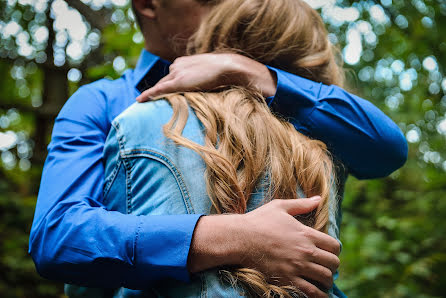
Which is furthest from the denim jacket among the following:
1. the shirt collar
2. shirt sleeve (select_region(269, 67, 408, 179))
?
the shirt collar

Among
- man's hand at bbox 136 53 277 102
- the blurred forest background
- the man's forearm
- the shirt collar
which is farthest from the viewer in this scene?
the blurred forest background

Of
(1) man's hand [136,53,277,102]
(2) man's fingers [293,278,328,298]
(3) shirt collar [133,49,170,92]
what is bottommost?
(2) man's fingers [293,278,328,298]

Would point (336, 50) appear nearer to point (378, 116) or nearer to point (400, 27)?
point (378, 116)

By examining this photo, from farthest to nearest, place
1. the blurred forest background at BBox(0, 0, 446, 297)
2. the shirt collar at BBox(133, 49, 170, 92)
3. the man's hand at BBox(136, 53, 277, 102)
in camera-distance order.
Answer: the blurred forest background at BBox(0, 0, 446, 297) → the shirt collar at BBox(133, 49, 170, 92) → the man's hand at BBox(136, 53, 277, 102)

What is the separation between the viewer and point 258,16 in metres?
1.37

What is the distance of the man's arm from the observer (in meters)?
1.30

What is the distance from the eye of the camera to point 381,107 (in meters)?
4.09

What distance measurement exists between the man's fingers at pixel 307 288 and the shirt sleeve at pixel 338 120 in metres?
0.53

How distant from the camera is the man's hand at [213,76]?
1.29m

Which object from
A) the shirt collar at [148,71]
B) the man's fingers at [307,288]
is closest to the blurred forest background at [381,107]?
the shirt collar at [148,71]

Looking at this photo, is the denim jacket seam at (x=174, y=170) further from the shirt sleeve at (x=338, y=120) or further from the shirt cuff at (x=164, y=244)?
the shirt sleeve at (x=338, y=120)

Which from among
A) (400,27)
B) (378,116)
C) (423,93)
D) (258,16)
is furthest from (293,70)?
(423,93)

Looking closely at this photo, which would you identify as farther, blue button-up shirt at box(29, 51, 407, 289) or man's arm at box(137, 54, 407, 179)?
man's arm at box(137, 54, 407, 179)

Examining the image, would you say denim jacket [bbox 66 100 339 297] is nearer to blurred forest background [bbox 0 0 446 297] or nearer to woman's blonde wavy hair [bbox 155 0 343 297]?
woman's blonde wavy hair [bbox 155 0 343 297]
